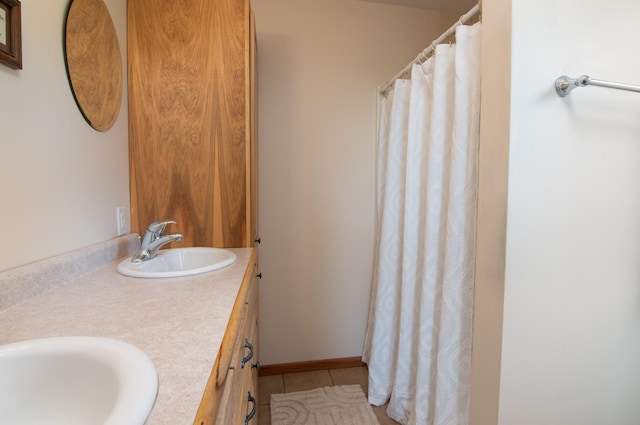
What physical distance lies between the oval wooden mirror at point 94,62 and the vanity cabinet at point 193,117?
0.45 feet

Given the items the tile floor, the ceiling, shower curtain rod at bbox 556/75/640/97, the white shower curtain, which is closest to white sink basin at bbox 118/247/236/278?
the white shower curtain

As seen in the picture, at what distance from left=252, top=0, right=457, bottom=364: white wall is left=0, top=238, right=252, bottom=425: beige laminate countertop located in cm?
105

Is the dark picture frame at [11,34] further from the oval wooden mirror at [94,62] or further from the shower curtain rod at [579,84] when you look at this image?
the shower curtain rod at [579,84]

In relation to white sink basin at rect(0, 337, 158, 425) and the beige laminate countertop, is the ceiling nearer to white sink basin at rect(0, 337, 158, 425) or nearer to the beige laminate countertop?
the beige laminate countertop

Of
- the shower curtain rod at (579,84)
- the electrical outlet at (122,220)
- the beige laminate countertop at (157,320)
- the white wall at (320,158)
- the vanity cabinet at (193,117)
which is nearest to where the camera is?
the beige laminate countertop at (157,320)

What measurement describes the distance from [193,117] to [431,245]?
4.19ft

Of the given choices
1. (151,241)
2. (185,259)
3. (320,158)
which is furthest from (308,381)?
(320,158)

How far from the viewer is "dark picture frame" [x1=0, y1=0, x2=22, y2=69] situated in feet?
2.07

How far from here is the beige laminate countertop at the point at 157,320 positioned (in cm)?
37

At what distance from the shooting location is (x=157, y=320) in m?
0.56

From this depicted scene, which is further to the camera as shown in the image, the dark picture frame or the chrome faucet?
the chrome faucet

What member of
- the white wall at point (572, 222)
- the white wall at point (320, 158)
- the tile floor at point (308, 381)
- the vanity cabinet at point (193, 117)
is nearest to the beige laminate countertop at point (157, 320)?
the vanity cabinet at point (193, 117)

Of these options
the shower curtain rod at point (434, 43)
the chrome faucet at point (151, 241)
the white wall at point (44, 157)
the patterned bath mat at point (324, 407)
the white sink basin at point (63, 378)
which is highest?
the shower curtain rod at point (434, 43)

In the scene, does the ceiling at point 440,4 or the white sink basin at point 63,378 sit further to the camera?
the ceiling at point 440,4
